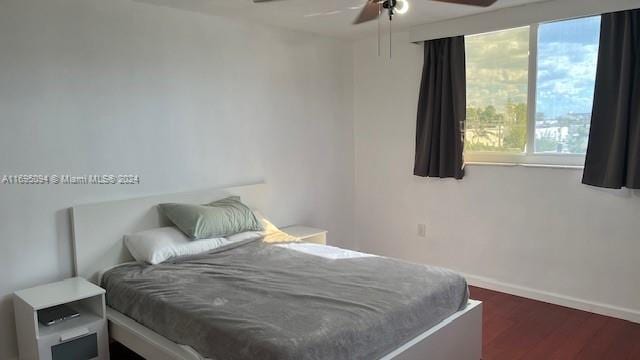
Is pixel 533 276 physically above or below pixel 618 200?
below

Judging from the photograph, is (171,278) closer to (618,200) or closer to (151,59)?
(151,59)

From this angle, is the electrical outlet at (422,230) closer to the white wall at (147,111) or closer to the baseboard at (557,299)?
the baseboard at (557,299)

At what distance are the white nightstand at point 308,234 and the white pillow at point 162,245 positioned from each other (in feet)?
2.92

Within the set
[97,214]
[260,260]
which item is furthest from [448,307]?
[97,214]

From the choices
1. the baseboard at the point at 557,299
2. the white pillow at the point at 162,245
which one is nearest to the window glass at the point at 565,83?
the baseboard at the point at 557,299

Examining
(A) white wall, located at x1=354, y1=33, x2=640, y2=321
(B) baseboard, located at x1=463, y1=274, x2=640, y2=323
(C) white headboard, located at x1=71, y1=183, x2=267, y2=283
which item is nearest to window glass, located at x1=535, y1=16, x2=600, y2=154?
(A) white wall, located at x1=354, y1=33, x2=640, y2=321

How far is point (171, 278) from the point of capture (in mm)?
2781

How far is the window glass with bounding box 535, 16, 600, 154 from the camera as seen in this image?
3.50 meters

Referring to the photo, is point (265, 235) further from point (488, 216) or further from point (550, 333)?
point (550, 333)

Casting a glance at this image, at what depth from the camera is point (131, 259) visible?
3.26m

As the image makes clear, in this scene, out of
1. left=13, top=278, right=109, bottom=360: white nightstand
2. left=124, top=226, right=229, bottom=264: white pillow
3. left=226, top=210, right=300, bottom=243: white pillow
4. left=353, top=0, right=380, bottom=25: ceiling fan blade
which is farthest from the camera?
left=226, top=210, right=300, bottom=243: white pillow

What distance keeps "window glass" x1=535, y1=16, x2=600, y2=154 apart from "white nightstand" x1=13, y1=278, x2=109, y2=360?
3.32 m

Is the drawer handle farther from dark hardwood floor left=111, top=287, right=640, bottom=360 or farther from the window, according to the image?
the window

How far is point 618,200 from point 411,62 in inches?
79.2
